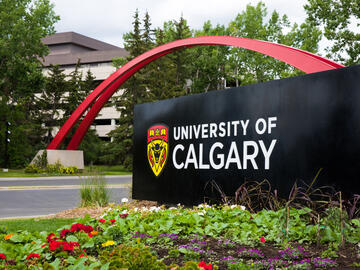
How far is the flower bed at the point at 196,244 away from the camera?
12.4 ft

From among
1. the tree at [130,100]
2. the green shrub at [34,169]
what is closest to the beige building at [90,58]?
the tree at [130,100]

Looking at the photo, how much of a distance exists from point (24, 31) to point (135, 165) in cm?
2802

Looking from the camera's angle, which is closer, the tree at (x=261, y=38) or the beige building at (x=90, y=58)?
the tree at (x=261, y=38)

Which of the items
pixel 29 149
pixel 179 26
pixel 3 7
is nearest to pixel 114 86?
pixel 3 7

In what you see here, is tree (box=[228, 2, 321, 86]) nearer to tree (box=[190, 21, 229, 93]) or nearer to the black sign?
tree (box=[190, 21, 229, 93])

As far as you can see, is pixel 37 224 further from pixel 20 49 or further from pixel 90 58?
pixel 90 58

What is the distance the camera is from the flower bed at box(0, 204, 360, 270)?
379cm

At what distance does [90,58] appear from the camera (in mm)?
75562

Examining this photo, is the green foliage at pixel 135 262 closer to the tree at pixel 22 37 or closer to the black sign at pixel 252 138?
the black sign at pixel 252 138

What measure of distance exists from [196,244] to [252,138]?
3.38 metres

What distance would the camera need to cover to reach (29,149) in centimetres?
4338

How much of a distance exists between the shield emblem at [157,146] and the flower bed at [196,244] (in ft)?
12.0

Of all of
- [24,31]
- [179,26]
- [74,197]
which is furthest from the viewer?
[179,26]

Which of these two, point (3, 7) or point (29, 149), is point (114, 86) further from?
point (29, 149)
